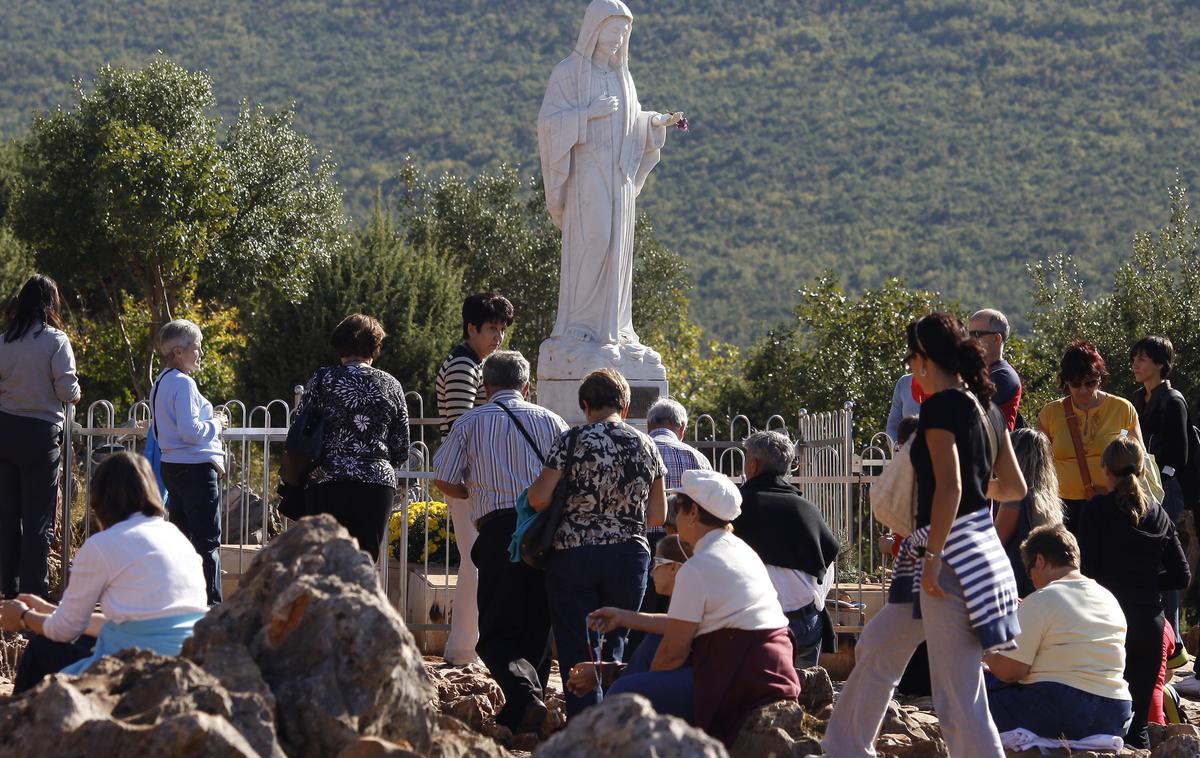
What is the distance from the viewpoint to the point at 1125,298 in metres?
19.4

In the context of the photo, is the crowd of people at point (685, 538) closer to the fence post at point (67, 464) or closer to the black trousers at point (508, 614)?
the black trousers at point (508, 614)

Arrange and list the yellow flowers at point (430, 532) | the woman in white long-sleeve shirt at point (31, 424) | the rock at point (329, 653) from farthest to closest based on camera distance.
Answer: the yellow flowers at point (430, 532) < the woman in white long-sleeve shirt at point (31, 424) < the rock at point (329, 653)

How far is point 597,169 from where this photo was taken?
984 cm

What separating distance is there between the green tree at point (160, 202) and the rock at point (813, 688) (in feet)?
64.1

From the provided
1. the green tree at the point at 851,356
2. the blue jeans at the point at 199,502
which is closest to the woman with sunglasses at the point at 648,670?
the blue jeans at the point at 199,502

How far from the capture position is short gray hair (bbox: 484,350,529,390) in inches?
241

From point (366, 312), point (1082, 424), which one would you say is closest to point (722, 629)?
point (1082, 424)

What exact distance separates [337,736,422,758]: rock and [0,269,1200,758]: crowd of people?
38.3 inches

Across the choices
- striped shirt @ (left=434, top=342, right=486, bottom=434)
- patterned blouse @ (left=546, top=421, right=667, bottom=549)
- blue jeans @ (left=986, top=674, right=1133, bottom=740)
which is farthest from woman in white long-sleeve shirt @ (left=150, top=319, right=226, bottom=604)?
blue jeans @ (left=986, top=674, right=1133, bottom=740)

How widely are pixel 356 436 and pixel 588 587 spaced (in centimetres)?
125

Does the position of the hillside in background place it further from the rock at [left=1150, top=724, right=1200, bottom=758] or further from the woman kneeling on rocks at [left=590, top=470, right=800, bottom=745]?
the woman kneeling on rocks at [left=590, top=470, right=800, bottom=745]

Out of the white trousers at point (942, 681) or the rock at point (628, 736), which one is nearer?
the rock at point (628, 736)

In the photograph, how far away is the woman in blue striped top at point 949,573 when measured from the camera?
4.73 metres

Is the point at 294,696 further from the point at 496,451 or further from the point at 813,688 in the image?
the point at 813,688
